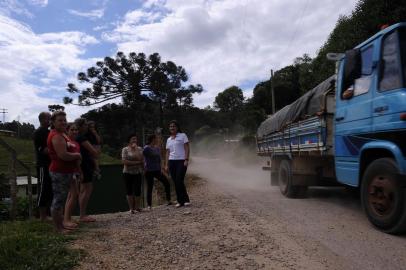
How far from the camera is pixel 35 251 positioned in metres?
4.43

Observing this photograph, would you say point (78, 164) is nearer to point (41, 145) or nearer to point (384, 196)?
point (41, 145)

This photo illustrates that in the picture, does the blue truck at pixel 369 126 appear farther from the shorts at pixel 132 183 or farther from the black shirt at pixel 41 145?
the black shirt at pixel 41 145

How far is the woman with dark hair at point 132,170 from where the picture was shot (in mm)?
7863

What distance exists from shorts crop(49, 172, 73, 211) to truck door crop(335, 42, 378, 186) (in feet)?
13.0

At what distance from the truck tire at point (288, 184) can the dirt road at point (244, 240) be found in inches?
41.0

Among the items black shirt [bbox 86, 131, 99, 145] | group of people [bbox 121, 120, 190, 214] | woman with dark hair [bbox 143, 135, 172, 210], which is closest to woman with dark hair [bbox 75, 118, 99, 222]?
black shirt [bbox 86, 131, 99, 145]

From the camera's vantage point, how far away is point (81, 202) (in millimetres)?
6543

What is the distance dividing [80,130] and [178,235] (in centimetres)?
250

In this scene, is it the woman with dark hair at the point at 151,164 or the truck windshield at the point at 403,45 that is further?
the woman with dark hair at the point at 151,164

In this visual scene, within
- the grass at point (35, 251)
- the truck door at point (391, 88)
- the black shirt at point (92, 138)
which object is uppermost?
the truck door at point (391, 88)

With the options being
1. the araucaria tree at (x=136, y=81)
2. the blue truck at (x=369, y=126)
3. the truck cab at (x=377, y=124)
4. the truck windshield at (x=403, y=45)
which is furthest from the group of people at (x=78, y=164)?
the araucaria tree at (x=136, y=81)

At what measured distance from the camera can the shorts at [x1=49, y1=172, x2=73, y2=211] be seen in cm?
534

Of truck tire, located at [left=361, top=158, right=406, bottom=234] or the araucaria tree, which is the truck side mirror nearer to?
truck tire, located at [left=361, top=158, right=406, bottom=234]

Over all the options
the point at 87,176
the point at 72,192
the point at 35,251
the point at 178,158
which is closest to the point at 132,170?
the point at 178,158
